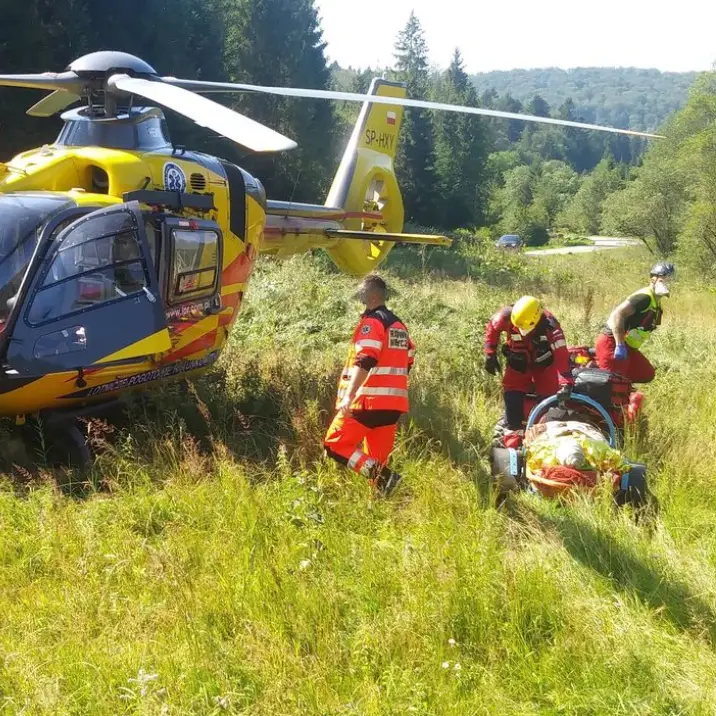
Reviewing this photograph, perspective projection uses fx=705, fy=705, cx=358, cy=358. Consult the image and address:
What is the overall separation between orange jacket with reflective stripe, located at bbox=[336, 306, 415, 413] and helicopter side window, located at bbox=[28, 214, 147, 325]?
64.3 inches

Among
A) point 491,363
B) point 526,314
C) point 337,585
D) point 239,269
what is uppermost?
point 239,269

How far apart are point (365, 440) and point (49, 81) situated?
393 centimetres

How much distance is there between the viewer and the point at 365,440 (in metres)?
4.90

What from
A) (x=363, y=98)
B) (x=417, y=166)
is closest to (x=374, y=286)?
(x=363, y=98)

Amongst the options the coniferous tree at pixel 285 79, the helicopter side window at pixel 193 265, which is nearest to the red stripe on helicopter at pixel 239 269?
the helicopter side window at pixel 193 265

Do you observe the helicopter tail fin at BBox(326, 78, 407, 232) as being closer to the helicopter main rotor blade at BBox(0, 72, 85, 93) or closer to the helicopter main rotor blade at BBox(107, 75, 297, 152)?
the helicopter main rotor blade at BBox(0, 72, 85, 93)

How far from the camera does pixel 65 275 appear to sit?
4793 millimetres

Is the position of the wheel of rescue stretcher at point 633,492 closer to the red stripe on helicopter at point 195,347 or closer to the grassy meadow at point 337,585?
the grassy meadow at point 337,585

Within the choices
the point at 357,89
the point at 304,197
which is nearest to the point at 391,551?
the point at 304,197

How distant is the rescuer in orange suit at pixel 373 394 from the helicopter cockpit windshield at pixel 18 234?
88.5 inches

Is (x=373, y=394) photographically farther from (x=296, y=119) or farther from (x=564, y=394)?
(x=296, y=119)

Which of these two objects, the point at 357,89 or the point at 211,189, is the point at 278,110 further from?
the point at 357,89

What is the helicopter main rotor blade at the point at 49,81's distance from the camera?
5.65 metres

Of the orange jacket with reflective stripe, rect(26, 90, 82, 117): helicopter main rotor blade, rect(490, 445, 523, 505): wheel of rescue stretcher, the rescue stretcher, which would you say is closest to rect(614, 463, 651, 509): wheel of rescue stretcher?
the rescue stretcher
